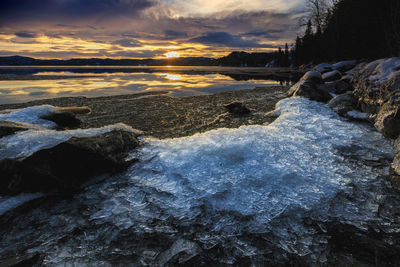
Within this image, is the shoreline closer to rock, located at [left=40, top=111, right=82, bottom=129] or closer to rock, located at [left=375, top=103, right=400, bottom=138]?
rock, located at [left=40, top=111, right=82, bottom=129]

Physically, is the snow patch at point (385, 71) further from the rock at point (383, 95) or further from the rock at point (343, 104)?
the rock at point (343, 104)

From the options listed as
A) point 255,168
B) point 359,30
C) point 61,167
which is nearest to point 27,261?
point 61,167

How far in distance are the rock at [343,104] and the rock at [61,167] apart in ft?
26.1

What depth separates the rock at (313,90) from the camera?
33.4 feet

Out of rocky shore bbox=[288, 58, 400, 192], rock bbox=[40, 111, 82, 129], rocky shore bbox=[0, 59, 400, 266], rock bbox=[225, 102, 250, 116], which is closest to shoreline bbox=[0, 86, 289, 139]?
rock bbox=[225, 102, 250, 116]

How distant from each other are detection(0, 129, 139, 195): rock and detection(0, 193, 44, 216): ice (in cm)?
8

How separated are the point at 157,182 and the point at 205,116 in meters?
5.04

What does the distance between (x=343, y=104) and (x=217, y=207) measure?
7.99 metres

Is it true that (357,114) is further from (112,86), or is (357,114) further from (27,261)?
(112,86)

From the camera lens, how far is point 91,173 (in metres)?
3.72

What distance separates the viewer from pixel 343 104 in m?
8.23

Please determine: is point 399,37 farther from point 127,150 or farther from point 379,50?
point 127,150

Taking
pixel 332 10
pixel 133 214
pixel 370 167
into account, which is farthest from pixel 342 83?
pixel 332 10

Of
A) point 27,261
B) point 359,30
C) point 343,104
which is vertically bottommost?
point 27,261
